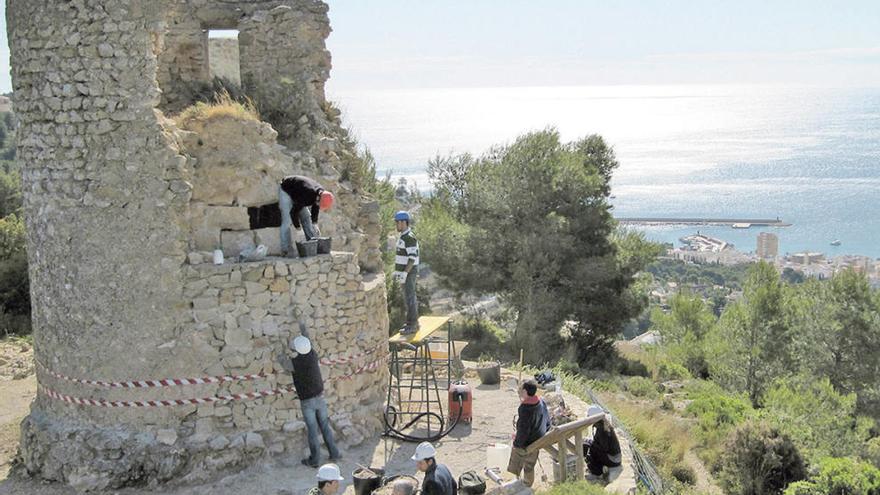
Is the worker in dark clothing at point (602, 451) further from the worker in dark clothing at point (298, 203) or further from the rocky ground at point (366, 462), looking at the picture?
the worker in dark clothing at point (298, 203)

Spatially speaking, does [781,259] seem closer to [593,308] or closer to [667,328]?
[667,328]

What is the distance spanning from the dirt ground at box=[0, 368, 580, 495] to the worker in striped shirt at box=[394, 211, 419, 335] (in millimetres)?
1702

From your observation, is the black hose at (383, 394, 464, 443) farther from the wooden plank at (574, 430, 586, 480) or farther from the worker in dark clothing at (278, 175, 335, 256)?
the worker in dark clothing at (278, 175, 335, 256)

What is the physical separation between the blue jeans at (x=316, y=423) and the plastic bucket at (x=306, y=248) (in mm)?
1811

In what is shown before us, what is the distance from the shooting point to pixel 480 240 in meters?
26.6

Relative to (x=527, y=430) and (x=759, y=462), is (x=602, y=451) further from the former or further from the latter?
(x=759, y=462)

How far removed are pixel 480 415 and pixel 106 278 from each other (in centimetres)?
577

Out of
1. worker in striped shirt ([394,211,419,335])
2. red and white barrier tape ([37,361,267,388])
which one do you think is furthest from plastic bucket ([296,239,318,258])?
red and white barrier tape ([37,361,267,388])

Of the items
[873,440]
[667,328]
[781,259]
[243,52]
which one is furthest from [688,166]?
[243,52]

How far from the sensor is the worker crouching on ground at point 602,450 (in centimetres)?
1048

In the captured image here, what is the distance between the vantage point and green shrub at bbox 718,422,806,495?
1443 centimetres

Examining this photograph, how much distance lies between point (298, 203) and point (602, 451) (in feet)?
16.4

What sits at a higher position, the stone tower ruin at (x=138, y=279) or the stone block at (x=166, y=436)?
the stone tower ruin at (x=138, y=279)

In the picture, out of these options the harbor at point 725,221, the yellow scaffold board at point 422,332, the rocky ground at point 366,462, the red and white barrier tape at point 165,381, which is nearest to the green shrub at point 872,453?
the rocky ground at point 366,462
